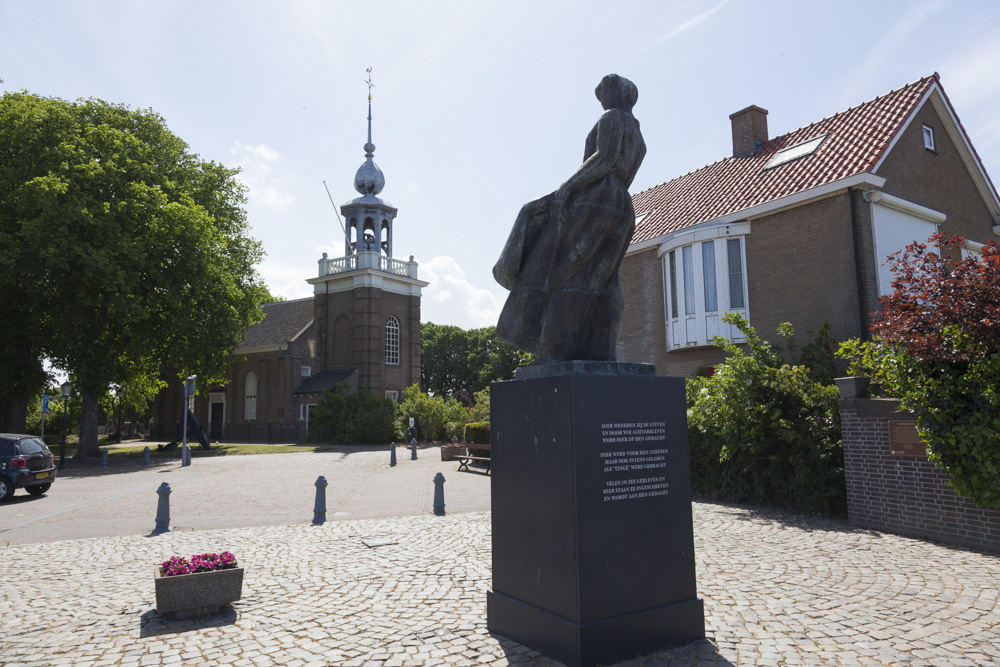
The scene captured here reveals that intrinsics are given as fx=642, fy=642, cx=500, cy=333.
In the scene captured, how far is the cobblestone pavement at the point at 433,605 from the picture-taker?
15.6ft

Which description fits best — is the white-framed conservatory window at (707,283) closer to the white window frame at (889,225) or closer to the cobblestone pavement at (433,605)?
the white window frame at (889,225)

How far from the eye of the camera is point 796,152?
759 inches

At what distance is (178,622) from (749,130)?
73.6ft

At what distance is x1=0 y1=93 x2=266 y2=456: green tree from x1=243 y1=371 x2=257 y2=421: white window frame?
14141 mm

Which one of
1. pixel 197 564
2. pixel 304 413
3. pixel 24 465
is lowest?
pixel 197 564

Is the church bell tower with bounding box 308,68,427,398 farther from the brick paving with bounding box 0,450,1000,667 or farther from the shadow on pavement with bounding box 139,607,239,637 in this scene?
the shadow on pavement with bounding box 139,607,239,637

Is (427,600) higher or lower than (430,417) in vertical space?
lower

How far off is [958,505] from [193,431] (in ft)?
108

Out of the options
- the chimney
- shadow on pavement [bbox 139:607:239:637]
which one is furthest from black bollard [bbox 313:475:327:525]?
the chimney

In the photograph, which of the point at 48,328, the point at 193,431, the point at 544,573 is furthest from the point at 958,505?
the point at 193,431

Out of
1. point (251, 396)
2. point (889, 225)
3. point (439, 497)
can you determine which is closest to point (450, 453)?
point (439, 497)

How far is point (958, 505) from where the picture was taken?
840cm


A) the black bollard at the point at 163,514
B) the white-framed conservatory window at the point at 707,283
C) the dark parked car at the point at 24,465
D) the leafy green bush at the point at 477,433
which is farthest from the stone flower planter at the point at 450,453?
the black bollard at the point at 163,514

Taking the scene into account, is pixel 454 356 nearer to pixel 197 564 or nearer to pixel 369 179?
pixel 369 179
